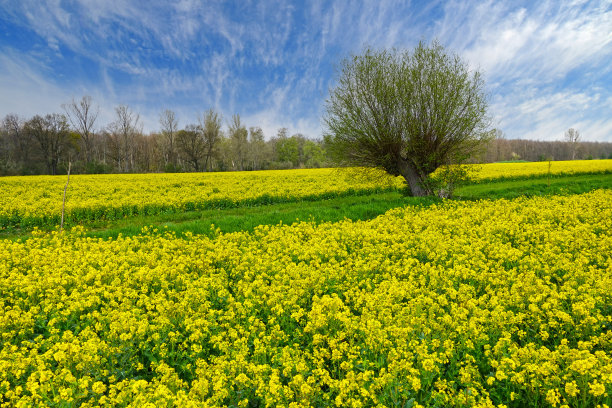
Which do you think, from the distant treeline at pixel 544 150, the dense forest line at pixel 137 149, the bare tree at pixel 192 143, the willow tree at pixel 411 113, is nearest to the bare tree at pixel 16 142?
the dense forest line at pixel 137 149

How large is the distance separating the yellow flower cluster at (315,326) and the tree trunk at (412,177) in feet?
36.4

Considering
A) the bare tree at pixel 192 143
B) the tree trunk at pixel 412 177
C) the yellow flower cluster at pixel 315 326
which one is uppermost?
the bare tree at pixel 192 143

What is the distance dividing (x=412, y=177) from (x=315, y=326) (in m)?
17.9

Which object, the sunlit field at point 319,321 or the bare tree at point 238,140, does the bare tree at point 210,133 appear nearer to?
the bare tree at point 238,140

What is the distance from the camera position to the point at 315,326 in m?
4.84

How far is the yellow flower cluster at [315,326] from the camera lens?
3.63 m

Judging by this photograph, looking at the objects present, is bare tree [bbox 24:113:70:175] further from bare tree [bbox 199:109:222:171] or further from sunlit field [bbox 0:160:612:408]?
sunlit field [bbox 0:160:612:408]

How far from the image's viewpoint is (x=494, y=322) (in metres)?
4.81

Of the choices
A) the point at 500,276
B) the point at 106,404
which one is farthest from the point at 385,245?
the point at 106,404

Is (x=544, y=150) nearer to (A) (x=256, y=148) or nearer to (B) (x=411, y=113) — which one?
(A) (x=256, y=148)

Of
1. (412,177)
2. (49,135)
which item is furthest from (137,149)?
(412,177)

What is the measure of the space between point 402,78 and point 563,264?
15.1 m

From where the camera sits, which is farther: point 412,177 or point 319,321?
point 412,177

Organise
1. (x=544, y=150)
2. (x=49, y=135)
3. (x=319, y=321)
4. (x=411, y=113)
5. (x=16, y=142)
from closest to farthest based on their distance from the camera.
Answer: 1. (x=319, y=321)
2. (x=411, y=113)
3. (x=49, y=135)
4. (x=16, y=142)
5. (x=544, y=150)
